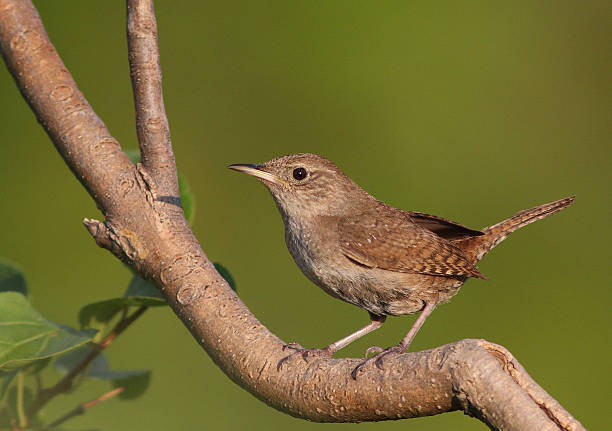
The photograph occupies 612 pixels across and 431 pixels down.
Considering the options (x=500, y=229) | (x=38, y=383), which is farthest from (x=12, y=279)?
(x=500, y=229)

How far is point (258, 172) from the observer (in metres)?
2.89

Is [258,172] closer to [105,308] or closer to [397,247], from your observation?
[397,247]

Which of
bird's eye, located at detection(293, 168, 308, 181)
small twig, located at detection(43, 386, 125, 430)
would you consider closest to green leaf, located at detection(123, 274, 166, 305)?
small twig, located at detection(43, 386, 125, 430)

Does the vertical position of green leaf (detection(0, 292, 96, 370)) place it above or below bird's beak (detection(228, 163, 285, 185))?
below

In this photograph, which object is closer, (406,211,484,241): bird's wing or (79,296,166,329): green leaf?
(79,296,166,329): green leaf

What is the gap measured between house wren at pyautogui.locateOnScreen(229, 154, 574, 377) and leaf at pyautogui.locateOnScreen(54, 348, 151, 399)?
636 mm

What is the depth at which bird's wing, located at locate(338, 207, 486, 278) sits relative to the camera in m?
2.69

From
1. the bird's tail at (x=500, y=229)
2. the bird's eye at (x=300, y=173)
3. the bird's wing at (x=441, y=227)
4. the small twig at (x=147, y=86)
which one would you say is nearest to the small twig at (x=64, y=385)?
the small twig at (x=147, y=86)

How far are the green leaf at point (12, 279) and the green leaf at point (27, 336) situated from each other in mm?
375

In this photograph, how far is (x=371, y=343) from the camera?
3453 millimetres

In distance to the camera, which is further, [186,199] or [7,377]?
[186,199]

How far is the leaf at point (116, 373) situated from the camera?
2385 millimetres

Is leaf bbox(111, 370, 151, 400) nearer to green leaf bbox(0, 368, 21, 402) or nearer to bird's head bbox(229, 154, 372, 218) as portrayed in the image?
green leaf bbox(0, 368, 21, 402)

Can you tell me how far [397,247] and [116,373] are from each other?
46.2 inches
